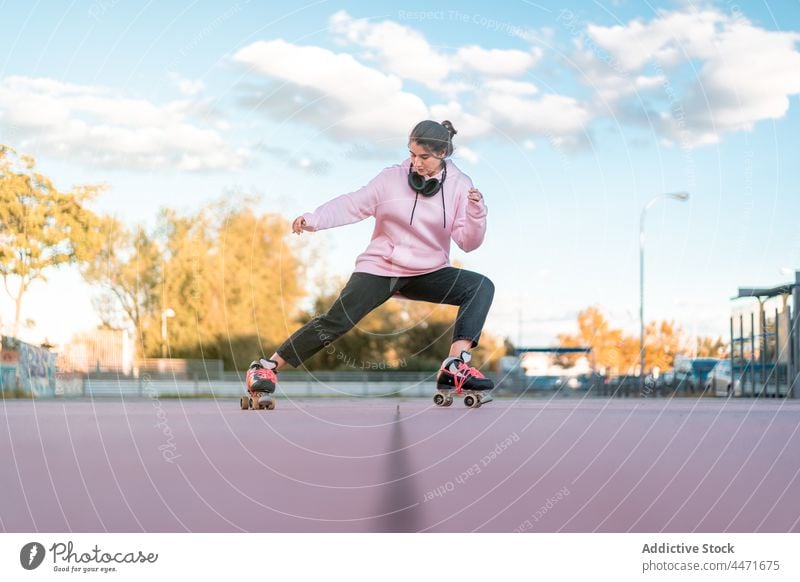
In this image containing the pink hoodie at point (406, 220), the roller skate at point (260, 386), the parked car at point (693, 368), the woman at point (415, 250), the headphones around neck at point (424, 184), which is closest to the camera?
the roller skate at point (260, 386)

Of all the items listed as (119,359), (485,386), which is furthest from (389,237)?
(119,359)

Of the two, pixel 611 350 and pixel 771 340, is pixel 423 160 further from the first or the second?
pixel 611 350

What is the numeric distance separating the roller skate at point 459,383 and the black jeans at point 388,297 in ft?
0.70

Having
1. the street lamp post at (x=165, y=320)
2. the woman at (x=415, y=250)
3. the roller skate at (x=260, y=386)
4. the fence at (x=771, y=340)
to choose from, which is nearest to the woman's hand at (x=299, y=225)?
the woman at (x=415, y=250)

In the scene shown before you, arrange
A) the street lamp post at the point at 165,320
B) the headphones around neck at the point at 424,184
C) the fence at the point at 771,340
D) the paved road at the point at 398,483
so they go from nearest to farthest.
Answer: the paved road at the point at 398,483, the headphones around neck at the point at 424,184, the street lamp post at the point at 165,320, the fence at the point at 771,340

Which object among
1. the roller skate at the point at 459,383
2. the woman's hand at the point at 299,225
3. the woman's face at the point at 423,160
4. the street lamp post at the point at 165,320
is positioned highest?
the woman's face at the point at 423,160

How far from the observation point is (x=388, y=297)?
4.39 meters

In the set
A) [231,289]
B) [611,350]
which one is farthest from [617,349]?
[231,289]

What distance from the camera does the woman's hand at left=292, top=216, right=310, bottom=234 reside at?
409 centimetres

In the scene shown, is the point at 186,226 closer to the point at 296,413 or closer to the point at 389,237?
the point at 389,237

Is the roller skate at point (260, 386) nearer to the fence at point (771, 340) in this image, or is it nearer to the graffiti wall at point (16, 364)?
the graffiti wall at point (16, 364)

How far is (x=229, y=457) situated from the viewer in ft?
7.75

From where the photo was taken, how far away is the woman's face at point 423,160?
439 centimetres

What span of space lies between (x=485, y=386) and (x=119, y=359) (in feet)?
67.3
